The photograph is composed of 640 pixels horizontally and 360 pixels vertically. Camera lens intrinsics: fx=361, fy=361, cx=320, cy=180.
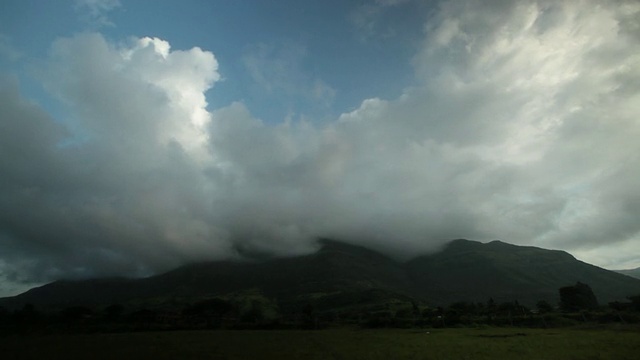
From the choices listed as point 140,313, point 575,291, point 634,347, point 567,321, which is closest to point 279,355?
point 634,347

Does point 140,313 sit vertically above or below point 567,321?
above

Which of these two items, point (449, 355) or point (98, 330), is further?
point (98, 330)

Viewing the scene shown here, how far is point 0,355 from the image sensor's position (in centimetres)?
3684

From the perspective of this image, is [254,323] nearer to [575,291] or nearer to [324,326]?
[324,326]

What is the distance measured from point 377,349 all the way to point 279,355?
10143mm

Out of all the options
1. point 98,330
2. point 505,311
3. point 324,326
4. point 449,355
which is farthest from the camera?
point 505,311

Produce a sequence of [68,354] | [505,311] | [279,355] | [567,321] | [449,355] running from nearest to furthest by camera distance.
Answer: [449,355] → [279,355] → [68,354] → [567,321] → [505,311]

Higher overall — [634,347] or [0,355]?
[0,355]

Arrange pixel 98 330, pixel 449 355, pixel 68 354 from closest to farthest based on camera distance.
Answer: pixel 449 355 < pixel 68 354 < pixel 98 330

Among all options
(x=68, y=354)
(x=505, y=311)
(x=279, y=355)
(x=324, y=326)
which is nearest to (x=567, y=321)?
(x=505, y=311)

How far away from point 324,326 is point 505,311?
51970mm

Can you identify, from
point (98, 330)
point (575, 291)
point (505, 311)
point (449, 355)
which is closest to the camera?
point (449, 355)

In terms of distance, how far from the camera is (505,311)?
Answer: 10056 centimetres

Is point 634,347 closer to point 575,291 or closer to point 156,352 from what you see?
point 156,352
